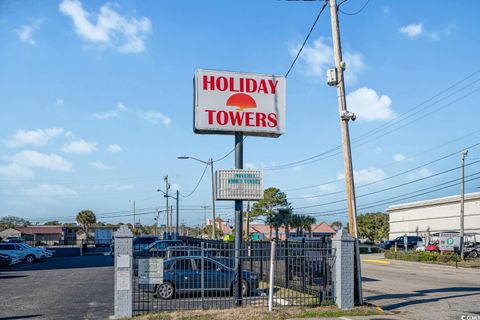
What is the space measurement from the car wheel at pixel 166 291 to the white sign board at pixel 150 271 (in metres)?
1.37

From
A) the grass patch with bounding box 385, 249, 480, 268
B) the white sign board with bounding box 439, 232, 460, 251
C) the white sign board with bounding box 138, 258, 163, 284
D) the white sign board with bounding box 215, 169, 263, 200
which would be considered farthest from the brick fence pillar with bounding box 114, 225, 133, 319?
the white sign board with bounding box 439, 232, 460, 251

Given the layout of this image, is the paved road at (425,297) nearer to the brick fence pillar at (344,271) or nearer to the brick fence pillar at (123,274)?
the brick fence pillar at (344,271)

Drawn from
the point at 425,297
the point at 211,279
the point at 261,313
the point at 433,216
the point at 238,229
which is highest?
the point at 433,216

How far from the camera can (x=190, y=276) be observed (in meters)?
13.6

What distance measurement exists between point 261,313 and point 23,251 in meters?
29.8

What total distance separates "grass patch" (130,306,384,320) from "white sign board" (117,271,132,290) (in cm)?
79

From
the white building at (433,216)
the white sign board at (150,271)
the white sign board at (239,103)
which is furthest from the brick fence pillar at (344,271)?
the white building at (433,216)

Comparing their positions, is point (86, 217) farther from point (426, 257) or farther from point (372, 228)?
point (426, 257)

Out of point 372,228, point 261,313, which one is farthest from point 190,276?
point 372,228

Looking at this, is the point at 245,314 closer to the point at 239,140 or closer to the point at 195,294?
the point at 195,294

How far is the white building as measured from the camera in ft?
186

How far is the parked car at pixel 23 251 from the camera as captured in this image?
118ft

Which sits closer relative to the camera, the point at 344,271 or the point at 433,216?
the point at 344,271

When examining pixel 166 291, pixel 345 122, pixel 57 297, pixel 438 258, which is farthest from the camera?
pixel 438 258
